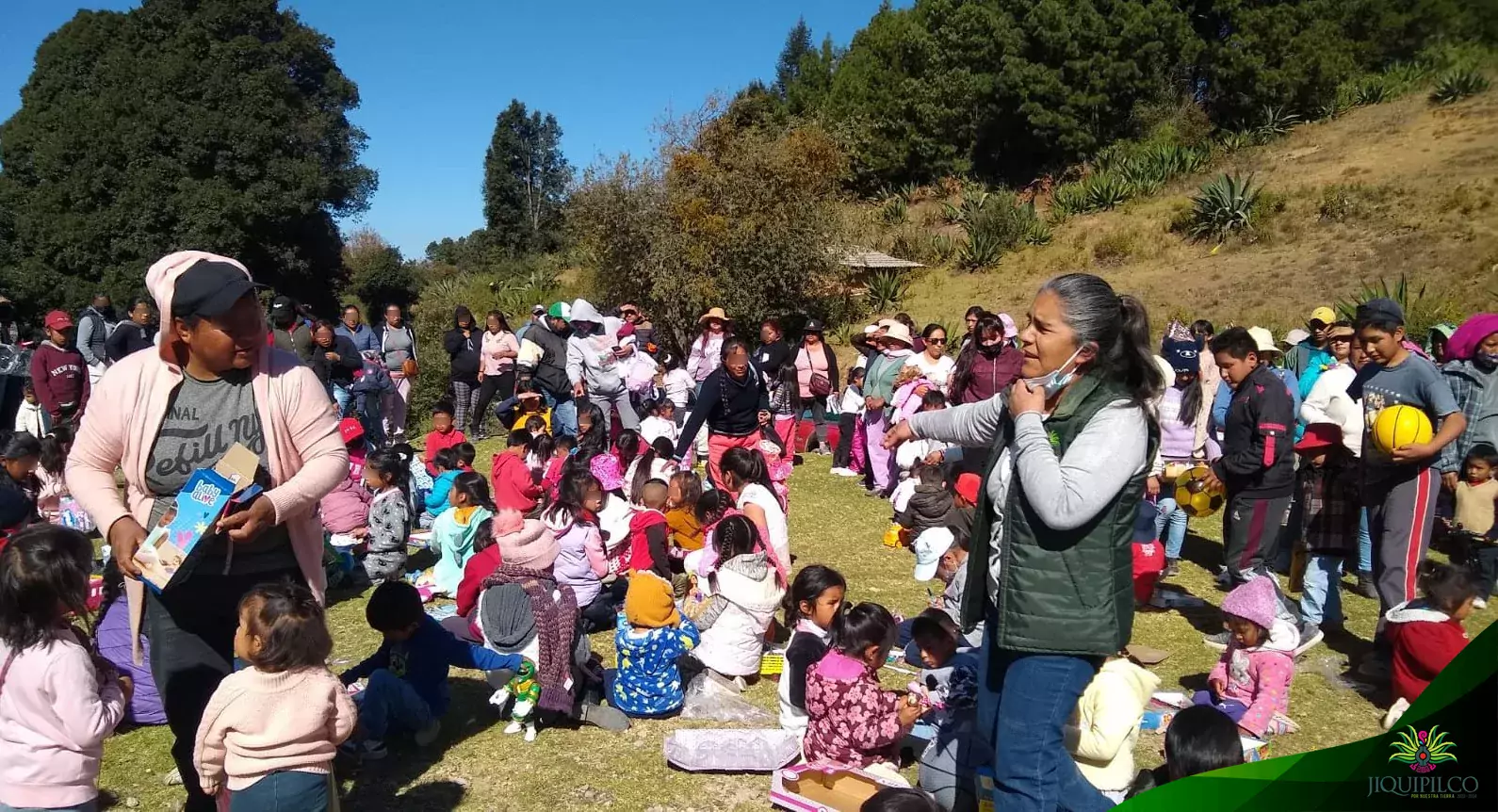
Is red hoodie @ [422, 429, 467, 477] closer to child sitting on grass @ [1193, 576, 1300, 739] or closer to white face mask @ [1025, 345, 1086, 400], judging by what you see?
child sitting on grass @ [1193, 576, 1300, 739]

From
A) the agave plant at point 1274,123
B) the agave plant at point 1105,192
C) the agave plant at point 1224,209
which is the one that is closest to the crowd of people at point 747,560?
the agave plant at point 1224,209

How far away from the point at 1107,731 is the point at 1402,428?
116 inches

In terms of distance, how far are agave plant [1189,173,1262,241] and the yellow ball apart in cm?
1874

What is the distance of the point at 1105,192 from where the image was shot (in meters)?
26.4

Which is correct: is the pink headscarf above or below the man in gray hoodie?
below

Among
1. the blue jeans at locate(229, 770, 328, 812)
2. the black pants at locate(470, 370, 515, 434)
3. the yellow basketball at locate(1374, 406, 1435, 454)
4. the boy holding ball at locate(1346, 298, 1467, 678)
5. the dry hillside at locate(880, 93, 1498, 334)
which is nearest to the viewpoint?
the blue jeans at locate(229, 770, 328, 812)

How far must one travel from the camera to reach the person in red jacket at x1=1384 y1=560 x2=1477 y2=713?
4.36 meters

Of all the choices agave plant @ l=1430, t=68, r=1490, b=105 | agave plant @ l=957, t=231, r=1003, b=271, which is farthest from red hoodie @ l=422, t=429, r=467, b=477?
agave plant @ l=1430, t=68, r=1490, b=105

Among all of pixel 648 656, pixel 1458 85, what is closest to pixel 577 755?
pixel 648 656

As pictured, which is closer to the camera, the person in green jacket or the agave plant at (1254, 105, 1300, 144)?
the person in green jacket

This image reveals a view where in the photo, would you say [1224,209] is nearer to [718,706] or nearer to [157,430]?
[718,706]

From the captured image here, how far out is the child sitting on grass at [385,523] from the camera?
6.67m

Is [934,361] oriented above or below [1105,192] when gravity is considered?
below

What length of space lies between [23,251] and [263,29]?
34.1ft
